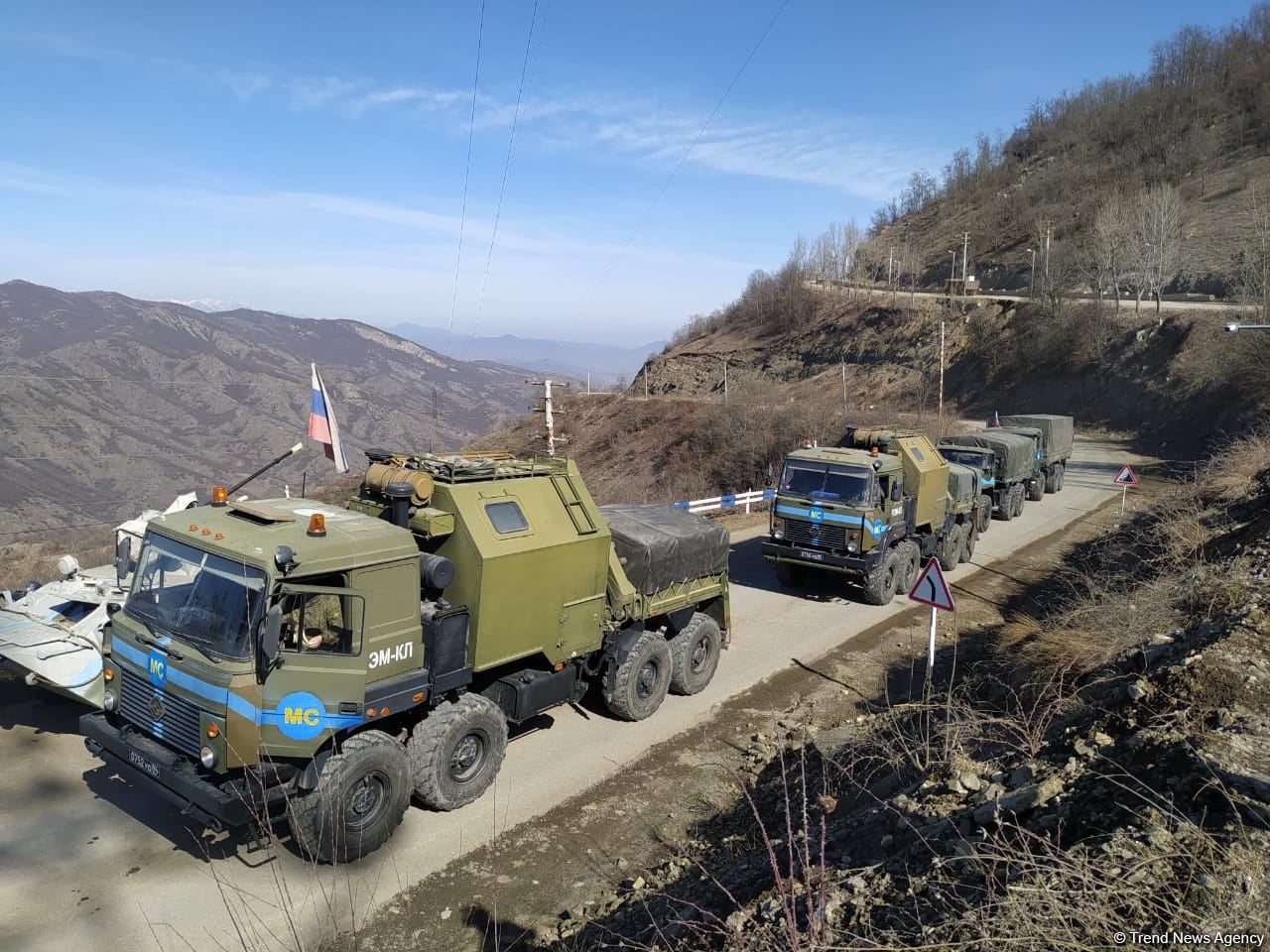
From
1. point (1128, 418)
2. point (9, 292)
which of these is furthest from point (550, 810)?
point (9, 292)

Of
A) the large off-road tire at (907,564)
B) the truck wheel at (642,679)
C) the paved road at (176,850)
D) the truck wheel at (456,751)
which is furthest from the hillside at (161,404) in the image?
the truck wheel at (456,751)

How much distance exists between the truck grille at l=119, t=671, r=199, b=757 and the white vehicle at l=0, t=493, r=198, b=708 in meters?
1.55

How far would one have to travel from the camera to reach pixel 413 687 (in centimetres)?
634

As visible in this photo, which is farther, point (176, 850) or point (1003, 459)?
point (1003, 459)

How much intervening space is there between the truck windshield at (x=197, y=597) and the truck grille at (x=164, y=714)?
0.43m

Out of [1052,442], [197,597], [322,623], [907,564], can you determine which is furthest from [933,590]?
[1052,442]

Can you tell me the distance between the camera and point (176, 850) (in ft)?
19.6

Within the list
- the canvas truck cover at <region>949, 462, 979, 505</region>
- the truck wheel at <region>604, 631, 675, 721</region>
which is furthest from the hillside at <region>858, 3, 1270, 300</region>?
the truck wheel at <region>604, 631, 675, 721</region>

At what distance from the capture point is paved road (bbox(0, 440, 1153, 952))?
5.19m

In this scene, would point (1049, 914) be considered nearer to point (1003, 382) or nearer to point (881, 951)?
point (881, 951)

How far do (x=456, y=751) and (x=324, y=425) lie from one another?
261 inches

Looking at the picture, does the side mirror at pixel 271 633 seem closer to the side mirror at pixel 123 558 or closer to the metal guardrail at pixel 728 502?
the side mirror at pixel 123 558

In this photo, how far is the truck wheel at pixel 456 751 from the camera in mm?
6348

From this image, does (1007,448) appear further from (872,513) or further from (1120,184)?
(1120,184)
